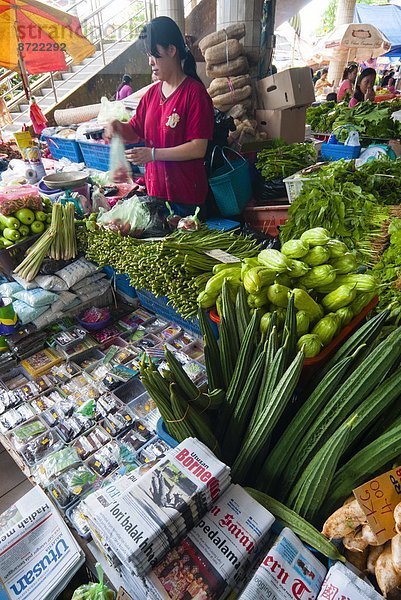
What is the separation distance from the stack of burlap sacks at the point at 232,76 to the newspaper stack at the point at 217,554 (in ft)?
15.9

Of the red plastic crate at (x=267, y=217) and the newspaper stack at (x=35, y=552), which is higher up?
the red plastic crate at (x=267, y=217)

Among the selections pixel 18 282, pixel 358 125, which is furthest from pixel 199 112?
pixel 358 125

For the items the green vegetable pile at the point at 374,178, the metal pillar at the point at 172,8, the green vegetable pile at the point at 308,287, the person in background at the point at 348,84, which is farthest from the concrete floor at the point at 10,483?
the person in background at the point at 348,84

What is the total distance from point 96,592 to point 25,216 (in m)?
2.88

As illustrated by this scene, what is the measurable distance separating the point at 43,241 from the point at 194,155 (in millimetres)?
1514

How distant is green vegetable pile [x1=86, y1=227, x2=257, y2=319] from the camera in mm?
2221

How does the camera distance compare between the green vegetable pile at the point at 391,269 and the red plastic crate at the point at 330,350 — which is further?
the green vegetable pile at the point at 391,269

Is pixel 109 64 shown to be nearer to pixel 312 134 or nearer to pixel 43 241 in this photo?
pixel 312 134

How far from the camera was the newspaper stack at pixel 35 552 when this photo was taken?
54.5 inches

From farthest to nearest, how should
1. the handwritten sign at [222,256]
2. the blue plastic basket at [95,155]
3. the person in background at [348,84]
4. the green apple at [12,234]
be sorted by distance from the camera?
the person in background at [348,84], the blue plastic basket at [95,155], the green apple at [12,234], the handwritten sign at [222,256]

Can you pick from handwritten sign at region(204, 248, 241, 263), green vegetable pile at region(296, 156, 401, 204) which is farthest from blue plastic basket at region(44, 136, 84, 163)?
handwritten sign at region(204, 248, 241, 263)

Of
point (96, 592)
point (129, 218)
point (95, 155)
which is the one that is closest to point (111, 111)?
point (95, 155)

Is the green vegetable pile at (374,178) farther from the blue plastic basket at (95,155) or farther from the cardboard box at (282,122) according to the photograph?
the blue plastic basket at (95,155)

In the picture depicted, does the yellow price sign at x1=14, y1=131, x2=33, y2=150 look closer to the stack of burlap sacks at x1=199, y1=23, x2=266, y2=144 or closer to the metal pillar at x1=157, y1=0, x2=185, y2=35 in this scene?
the stack of burlap sacks at x1=199, y1=23, x2=266, y2=144
